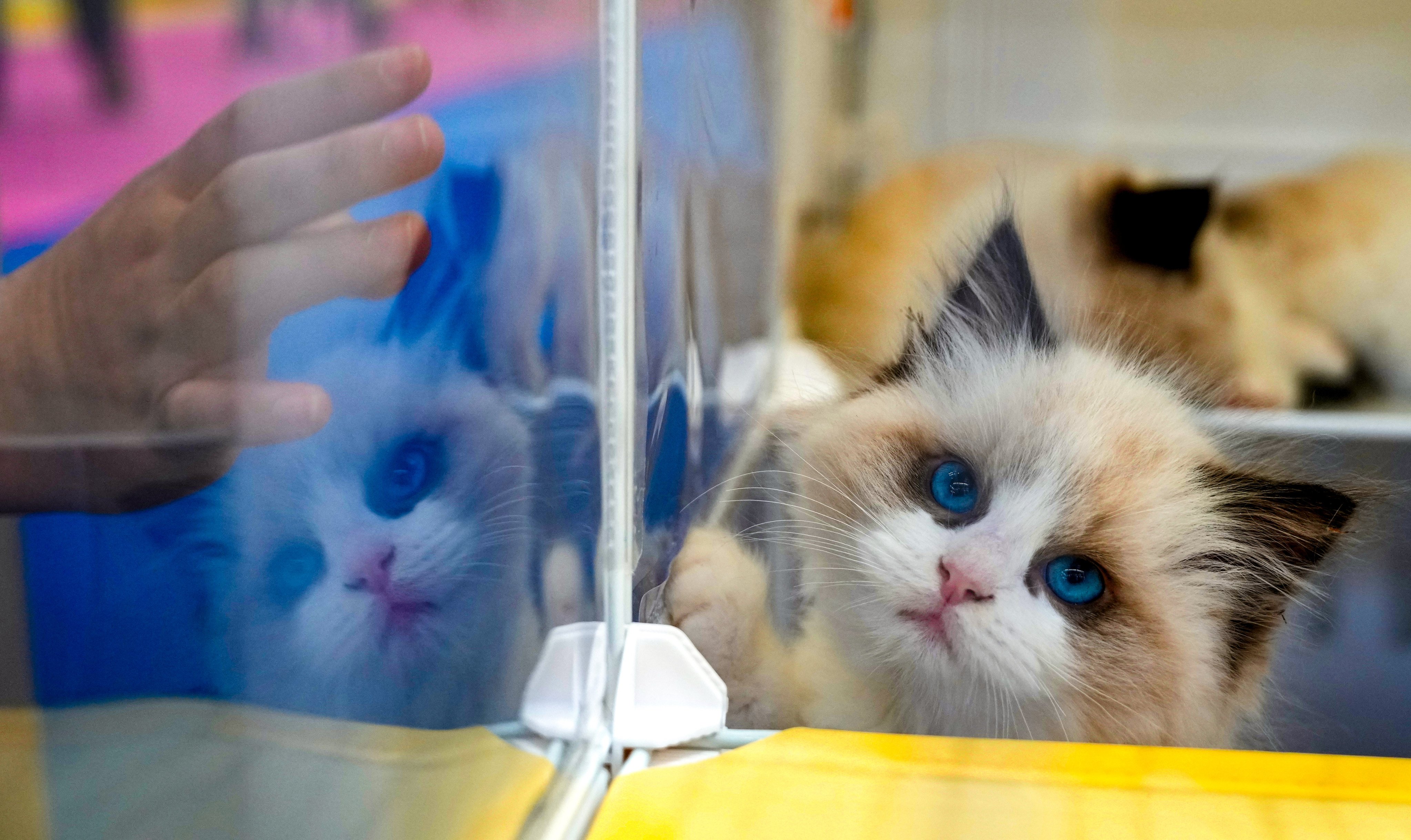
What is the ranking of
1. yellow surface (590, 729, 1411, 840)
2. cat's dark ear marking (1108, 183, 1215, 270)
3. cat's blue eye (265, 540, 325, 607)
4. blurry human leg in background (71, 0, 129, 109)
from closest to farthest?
1. blurry human leg in background (71, 0, 129, 109)
2. cat's blue eye (265, 540, 325, 607)
3. yellow surface (590, 729, 1411, 840)
4. cat's dark ear marking (1108, 183, 1215, 270)

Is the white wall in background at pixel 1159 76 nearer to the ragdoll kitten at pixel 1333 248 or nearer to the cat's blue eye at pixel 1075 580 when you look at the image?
the ragdoll kitten at pixel 1333 248

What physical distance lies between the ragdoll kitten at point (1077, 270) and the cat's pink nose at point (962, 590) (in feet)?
0.77

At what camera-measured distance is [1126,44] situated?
3.72ft

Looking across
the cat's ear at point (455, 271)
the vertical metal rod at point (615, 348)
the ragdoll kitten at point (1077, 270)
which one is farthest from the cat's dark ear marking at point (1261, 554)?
the cat's ear at point (455, 271)

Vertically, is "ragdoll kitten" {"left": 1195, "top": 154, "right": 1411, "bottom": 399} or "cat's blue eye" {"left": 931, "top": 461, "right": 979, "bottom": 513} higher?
"ragdoll kitten" {"left": 1195, "top": 154, "right": 1411, "bottom": 399}

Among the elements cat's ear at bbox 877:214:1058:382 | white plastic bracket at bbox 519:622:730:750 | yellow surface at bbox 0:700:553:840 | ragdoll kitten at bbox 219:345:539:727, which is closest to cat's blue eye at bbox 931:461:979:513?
cat's ear at bbox 877:214:1058:382

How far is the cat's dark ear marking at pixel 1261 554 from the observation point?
71cm

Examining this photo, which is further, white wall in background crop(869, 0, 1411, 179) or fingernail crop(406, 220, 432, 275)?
white wall in background crop(869, 0, 1411, 179)

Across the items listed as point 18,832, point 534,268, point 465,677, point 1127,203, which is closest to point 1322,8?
point 1127,203

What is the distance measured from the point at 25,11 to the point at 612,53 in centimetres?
51

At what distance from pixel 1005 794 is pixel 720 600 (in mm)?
263

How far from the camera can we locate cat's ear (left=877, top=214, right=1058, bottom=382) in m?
0.77

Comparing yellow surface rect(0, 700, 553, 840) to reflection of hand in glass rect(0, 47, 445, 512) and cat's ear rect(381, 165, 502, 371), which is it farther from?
cat's ear rect(381, 165, 502, 371)

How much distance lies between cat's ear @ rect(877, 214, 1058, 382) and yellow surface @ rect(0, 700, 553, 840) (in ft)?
1.75
